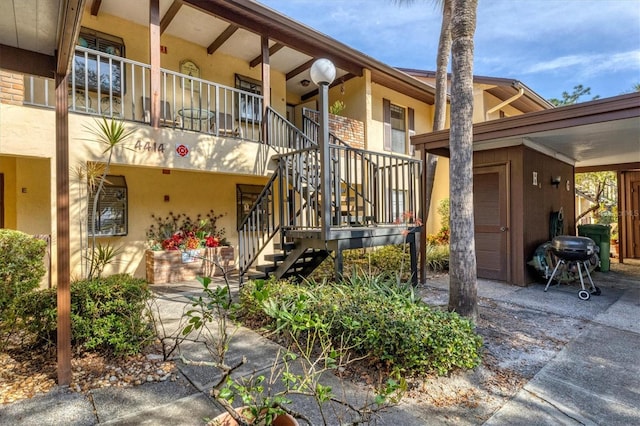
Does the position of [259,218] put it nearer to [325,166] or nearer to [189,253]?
[325,166]

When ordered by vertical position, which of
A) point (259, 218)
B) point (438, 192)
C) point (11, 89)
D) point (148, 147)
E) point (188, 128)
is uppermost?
point (188, 128)

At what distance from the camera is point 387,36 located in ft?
53.2

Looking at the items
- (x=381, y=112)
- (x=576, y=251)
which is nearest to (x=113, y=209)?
(x=381, y=112)

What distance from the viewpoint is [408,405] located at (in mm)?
2654

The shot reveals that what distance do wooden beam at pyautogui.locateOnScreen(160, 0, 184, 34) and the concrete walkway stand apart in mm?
6668

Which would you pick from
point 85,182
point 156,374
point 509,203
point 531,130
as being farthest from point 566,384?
point 85,182

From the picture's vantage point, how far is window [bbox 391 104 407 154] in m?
12.6

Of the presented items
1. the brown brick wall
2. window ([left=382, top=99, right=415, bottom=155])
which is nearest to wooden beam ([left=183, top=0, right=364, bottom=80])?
window ([left=382, top=99, right=415, bottom=155])

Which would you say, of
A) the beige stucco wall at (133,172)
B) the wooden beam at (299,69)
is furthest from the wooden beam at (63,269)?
the wooden beam at (299,69)

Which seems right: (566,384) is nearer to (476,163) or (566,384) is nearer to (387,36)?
(476,163)

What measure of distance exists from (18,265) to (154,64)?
4089mm

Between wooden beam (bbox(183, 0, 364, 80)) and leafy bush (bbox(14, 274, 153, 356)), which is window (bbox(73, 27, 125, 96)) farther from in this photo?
leafy bush (bbox(14, 274, 153, 356))

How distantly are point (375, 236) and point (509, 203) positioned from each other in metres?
3.31

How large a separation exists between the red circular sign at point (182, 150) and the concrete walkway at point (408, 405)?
3.67 m
